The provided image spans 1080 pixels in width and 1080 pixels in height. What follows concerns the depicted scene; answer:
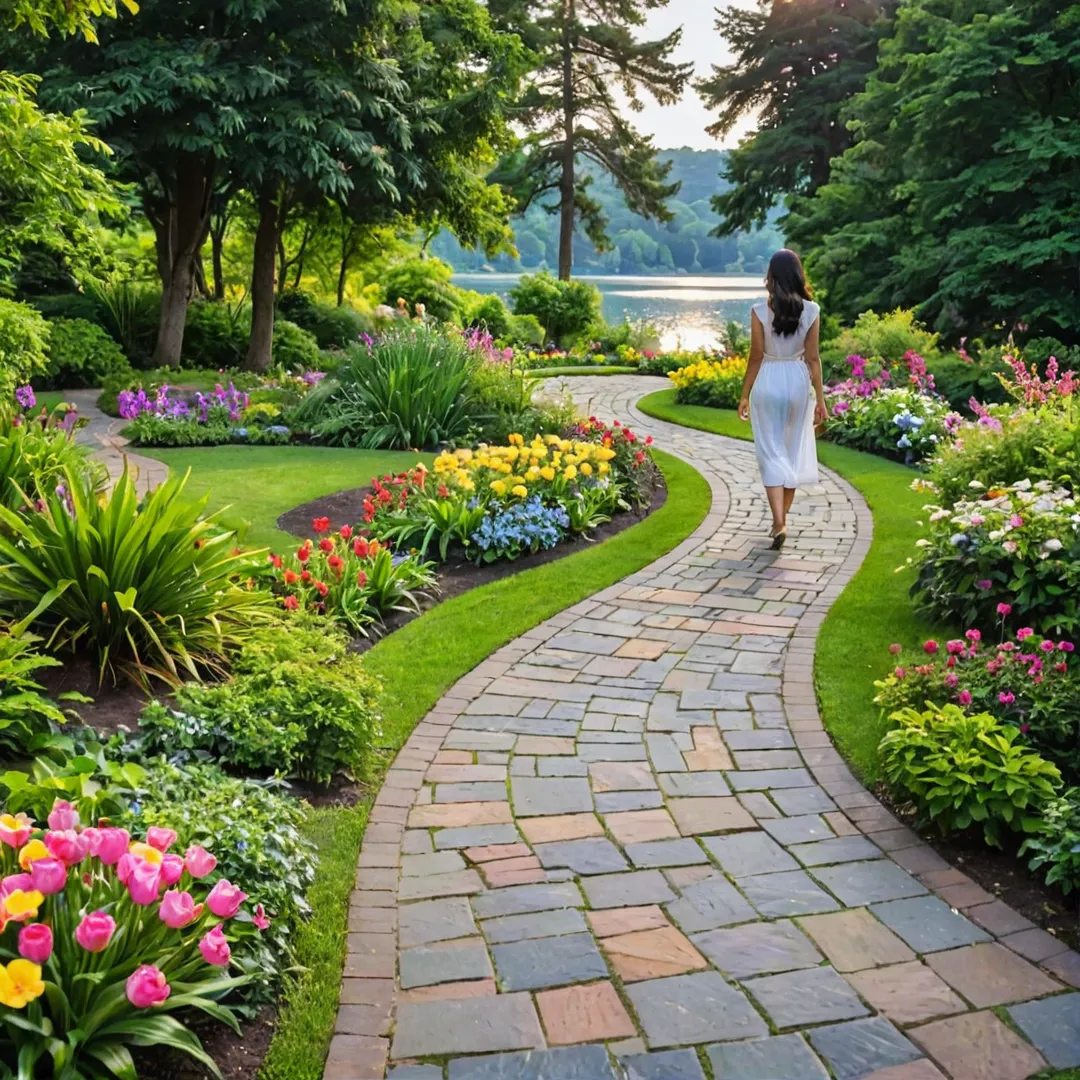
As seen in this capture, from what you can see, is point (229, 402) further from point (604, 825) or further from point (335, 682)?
point (604, 825)

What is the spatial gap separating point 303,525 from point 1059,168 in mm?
11952

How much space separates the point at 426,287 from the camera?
2372 cm

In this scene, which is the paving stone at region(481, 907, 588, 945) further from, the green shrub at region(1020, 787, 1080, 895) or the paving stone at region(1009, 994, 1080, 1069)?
the green shrub at region(1020, 787, 1080, 895)

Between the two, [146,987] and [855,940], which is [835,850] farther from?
[146,987]

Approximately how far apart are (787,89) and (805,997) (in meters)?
29.3

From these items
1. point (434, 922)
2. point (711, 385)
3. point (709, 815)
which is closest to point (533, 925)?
point (434, 922)

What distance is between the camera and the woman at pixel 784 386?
6.42 metres

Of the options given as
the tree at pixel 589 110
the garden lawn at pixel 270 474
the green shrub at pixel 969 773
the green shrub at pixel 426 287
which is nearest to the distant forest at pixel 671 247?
the tree at pixel 589 110

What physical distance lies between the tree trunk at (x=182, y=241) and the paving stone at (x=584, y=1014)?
14134 mm

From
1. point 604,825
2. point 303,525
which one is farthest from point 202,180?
point 604,825

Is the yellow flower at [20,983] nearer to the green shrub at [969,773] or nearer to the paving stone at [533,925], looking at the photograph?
the paving stone at [533,925]

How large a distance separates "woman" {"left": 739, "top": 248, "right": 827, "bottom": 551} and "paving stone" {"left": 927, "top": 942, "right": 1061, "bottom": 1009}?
4.27m

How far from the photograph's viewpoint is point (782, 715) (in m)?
4.29

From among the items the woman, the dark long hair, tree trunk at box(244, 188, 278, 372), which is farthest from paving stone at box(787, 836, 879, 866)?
tree trunk at box(244, 188, 278, 372)
